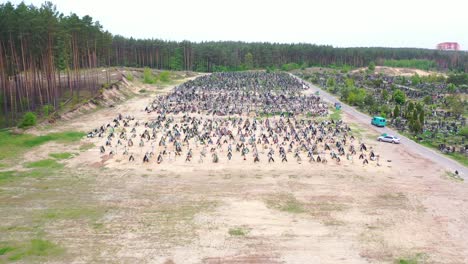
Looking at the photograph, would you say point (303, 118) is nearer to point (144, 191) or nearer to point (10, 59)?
point (144, 191)

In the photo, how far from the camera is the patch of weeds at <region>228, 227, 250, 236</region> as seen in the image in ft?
68.3

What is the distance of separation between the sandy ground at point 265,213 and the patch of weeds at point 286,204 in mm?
71

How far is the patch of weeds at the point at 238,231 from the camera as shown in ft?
68.3

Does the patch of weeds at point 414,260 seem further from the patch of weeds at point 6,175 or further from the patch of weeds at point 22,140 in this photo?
the patch of weeds at point 22,140

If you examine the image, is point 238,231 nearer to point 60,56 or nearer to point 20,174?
point 20,174

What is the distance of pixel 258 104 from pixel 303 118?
13737mm

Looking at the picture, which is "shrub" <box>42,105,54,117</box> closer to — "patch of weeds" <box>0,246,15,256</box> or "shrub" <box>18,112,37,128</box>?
"shrub" <box>18,112,37,128</box>

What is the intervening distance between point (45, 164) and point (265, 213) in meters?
21.0

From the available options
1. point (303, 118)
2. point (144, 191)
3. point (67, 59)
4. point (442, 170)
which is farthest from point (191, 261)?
point (67, 59)

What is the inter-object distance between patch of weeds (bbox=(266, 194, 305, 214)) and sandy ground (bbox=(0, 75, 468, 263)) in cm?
7

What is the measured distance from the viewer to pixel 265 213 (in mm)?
23656

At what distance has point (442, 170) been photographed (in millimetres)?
32875

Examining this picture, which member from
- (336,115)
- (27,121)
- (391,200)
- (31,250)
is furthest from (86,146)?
(336,115)

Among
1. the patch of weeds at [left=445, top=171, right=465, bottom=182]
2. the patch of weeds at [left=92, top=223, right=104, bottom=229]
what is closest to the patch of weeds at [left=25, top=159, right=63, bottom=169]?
the patch of weeds at [left=92, top=223, right=104, bottom=229]
